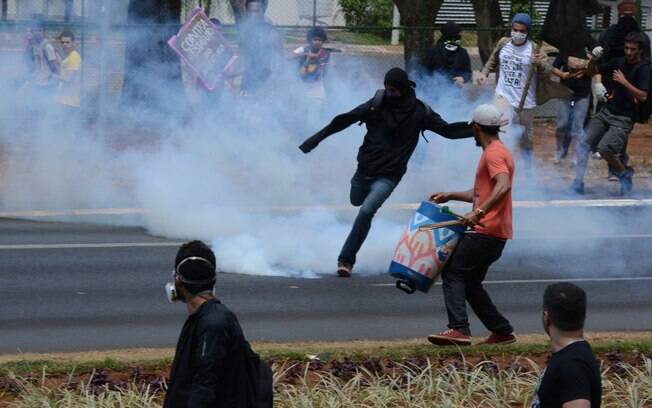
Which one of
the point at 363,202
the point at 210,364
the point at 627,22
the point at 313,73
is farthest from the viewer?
the point at 313,73

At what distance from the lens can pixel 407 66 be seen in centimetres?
2003

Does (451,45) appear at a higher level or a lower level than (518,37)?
lower

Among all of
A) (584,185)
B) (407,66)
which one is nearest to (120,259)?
(584,185)

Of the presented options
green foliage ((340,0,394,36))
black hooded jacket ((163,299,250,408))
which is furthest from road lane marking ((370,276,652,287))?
green foliage ((340,0,394,36))

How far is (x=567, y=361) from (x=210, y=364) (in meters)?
1.43

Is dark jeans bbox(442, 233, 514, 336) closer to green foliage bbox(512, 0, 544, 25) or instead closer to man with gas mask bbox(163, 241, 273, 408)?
man with gas mask bbox(163, 241, 273, 408)

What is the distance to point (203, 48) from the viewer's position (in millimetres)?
16297

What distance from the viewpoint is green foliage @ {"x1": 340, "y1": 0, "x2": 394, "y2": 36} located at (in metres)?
23.8

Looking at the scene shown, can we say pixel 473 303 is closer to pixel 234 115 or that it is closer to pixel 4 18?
pixel 234 115

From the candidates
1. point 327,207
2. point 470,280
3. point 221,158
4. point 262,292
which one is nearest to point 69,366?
point 470,280

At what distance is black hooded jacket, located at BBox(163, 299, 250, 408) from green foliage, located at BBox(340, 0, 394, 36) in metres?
18.1

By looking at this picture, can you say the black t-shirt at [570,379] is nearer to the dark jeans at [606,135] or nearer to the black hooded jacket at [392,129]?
the black hooded jacket at [392,129]

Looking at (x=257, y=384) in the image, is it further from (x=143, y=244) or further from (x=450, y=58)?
(x=450, y=58)

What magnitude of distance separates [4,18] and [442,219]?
831 cm
